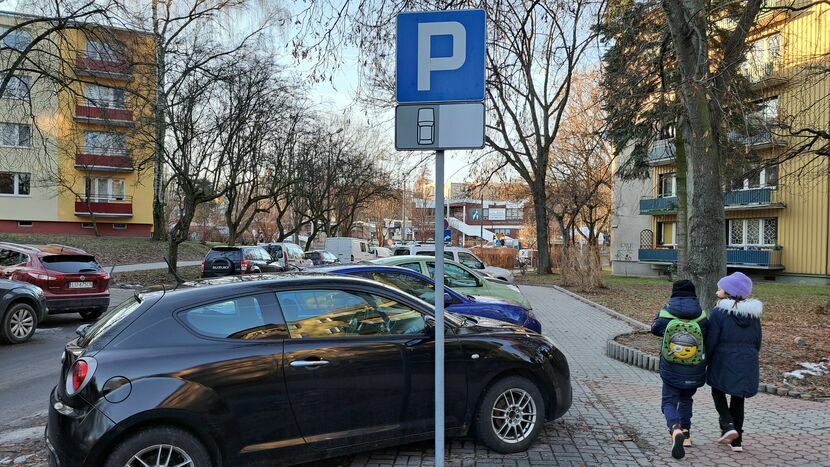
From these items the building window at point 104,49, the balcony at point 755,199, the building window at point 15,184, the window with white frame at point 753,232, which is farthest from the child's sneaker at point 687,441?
→ the building window at point 15,184

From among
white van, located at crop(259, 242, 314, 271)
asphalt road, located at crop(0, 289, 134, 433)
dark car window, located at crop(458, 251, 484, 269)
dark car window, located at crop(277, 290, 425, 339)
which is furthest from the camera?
→ white van, located at crop(259, 242, 314, 271)

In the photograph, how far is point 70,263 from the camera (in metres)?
11.1

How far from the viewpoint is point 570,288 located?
72.5 ft

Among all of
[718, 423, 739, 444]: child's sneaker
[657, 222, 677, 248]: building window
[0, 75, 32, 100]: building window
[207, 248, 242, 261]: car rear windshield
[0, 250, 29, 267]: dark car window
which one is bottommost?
[718, 423, 739, 444]: child's sneaker

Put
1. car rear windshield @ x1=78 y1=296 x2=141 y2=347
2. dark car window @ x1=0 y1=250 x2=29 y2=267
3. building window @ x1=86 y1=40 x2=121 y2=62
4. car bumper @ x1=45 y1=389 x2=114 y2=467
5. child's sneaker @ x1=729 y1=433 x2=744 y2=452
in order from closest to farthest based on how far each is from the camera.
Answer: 1. car bumper @ x1=45 y1=389 x2=114 y2=467
2. car rear windshield @ x1=78 y1=296 x2=141 y2=347
3. child's sneaker @ x1=729 y1=433 x2=744 y2=452
4. dark car window @ x1=0 y1=250 x2=29 y2=267
5. building window @ x1=86 y1=40 x2=121 y2=62

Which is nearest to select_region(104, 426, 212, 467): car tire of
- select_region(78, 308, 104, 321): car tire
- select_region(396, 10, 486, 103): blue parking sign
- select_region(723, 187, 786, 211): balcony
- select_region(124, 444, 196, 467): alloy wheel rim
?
select_region(124, 444, 196, 467): alloy wheel rim

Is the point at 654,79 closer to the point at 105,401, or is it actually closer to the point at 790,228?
the point at 105,401

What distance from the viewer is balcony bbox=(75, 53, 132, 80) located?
14.0m

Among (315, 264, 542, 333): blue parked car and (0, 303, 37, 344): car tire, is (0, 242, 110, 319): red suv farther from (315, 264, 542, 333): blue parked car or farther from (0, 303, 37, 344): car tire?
(315, 264, 542, 333): blue parked car

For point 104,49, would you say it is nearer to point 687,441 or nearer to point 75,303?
point 75,303

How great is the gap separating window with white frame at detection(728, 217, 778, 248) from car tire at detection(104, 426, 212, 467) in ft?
109

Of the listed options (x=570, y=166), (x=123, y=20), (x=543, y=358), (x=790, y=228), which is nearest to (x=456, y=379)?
(x=543, y=358)

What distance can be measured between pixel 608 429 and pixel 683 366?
1.04 metres

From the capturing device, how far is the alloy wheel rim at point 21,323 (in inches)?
363
